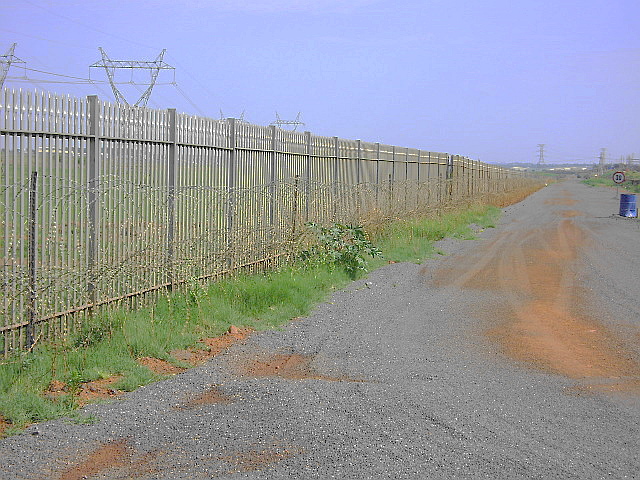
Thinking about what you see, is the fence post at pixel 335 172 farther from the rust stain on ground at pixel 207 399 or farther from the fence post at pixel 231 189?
the rust stain on ground at pixel 207 399

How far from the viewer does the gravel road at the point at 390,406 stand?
5.48 meters

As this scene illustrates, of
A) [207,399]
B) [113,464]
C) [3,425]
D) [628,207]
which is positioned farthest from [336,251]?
[628,207]

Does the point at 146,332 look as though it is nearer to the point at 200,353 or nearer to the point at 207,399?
the point at 200,353

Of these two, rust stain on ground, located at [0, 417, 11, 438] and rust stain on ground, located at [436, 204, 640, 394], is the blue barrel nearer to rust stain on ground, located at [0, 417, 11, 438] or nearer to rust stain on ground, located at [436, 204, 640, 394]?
rust stain on ground, located at [436, 204, 640, 394]

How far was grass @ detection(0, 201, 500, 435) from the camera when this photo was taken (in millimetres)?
6617

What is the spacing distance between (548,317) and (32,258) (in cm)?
708

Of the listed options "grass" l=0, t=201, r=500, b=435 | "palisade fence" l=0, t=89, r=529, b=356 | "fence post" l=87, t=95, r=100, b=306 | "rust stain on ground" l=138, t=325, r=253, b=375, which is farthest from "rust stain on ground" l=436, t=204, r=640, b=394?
"fence post" l=87, t=95, r=100, b=306

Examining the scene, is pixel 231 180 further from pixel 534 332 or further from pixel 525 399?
pixel 525 399

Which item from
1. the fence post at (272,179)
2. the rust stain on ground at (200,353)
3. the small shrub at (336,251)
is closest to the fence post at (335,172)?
the small shrub at (336,251)

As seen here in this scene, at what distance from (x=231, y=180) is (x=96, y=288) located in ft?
14.0

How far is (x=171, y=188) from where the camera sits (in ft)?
34.3

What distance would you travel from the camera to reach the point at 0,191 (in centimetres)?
720

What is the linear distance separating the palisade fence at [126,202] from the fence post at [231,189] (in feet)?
0.08

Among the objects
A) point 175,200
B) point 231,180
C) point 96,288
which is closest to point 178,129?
point 175,200
